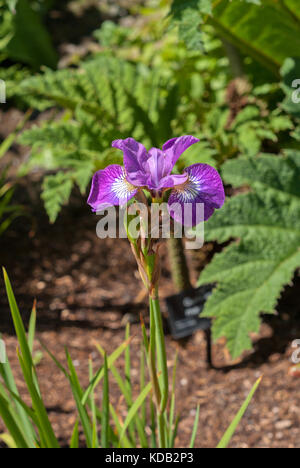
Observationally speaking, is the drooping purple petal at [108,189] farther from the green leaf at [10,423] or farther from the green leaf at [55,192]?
the green leaf at [55,192]

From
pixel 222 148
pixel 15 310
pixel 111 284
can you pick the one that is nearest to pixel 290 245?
pixel 222 148

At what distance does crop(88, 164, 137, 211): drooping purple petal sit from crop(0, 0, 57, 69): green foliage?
2.52 meters

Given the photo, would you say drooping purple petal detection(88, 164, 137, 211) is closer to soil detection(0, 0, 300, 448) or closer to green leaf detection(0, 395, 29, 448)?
green leaf detection(0, 395, 29, 448)

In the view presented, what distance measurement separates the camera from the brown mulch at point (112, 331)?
1.62m

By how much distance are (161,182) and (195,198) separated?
0.06 meters

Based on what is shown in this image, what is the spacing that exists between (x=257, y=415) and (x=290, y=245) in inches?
22.5

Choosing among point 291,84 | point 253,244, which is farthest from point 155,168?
point 291,84

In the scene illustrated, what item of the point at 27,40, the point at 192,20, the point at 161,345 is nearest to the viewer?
the point at 161,345

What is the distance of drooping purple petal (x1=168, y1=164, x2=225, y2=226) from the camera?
764 millimetres

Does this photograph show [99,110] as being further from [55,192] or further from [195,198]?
[195,198]

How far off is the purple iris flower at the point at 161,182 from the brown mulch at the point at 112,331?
1.05 metres

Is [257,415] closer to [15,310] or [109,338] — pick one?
[109,338]

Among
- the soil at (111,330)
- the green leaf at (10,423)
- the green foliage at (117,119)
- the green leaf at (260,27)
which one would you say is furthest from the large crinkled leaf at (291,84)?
the green leaf at (10,423)

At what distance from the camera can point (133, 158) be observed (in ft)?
2.54
